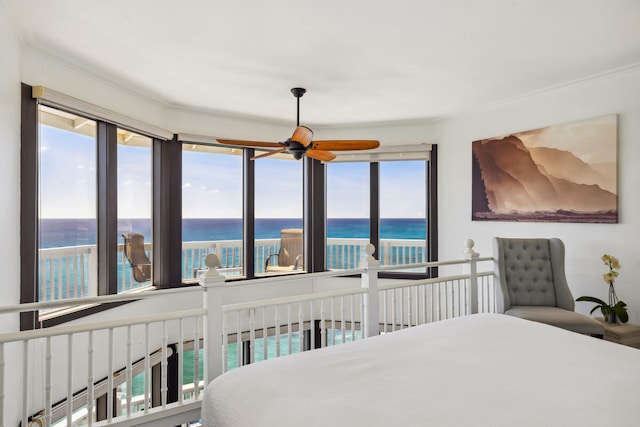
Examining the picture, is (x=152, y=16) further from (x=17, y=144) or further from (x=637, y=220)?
(x=637, y=220)

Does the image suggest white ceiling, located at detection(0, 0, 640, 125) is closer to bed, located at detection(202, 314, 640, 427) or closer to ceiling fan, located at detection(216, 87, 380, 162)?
ceiling fan, located at detection(216, 87, 380, 162)

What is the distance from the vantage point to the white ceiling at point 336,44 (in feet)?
7.48

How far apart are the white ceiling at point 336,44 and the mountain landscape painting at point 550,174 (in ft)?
1.66

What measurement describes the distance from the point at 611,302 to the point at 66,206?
4.81 meters

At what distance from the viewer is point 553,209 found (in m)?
3.76

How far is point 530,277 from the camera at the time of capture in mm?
3547

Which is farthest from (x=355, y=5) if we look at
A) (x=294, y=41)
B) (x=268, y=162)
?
(x=268, y=162)

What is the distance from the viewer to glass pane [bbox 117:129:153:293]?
3.78m

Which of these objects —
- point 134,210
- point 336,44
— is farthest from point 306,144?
point 134,210

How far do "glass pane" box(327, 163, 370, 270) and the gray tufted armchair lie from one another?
2.11 m

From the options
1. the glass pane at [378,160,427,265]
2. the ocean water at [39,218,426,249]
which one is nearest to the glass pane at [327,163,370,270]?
the ocean water at [39,218,426,249]

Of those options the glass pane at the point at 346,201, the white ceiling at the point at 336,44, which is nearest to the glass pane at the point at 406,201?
the glass pane at the point at 346,201

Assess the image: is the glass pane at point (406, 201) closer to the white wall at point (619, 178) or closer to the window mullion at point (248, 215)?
the white wall at point (619, 178)

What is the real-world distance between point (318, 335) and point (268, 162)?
2679mm
